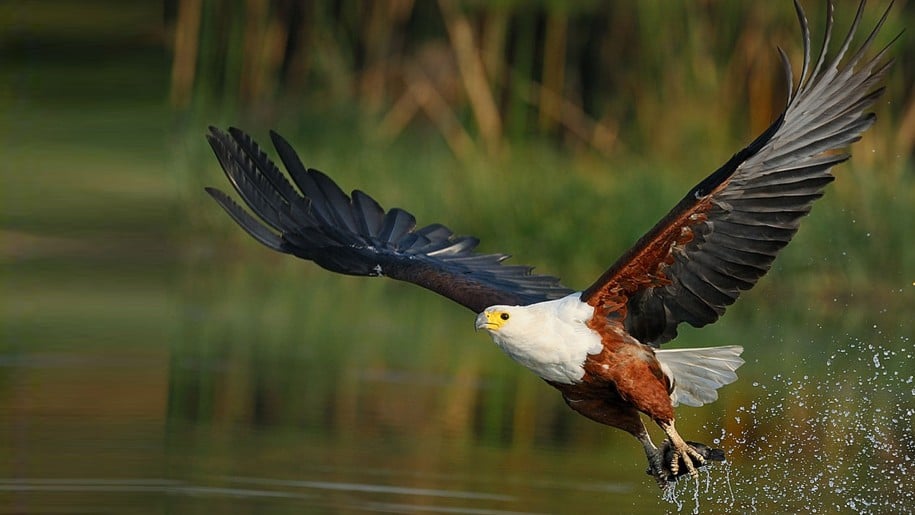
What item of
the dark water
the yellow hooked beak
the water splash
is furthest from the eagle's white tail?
the yellow hooked beak

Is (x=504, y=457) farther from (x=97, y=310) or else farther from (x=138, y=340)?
(x=97, y=310)

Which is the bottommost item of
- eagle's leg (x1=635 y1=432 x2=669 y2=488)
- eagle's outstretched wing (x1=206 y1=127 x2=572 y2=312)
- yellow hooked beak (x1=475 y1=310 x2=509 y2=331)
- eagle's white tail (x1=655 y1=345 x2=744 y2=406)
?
eagle's leg (x1=635 y1=432 x2=669 y2=488)

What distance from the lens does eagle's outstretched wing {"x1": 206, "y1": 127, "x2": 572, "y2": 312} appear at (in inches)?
347

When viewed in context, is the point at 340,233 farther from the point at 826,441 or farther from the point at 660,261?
the point at 826,441

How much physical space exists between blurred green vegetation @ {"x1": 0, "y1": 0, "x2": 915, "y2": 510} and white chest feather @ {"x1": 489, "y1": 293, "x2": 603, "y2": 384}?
3.56ft

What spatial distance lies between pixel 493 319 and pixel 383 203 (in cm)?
782

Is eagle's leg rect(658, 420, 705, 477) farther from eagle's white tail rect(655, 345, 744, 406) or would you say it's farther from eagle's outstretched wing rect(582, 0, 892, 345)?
eagle's outstretched wing rect(582, 0, 892, 345)

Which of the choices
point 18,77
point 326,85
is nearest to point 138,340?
point 18,77

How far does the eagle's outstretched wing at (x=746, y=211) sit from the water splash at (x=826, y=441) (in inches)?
44.7

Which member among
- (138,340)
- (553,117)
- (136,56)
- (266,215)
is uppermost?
(553,117)

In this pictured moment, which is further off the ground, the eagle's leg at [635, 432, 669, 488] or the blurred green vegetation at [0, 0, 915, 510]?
the blurred green vegetation at [0, 0, 915, 510]

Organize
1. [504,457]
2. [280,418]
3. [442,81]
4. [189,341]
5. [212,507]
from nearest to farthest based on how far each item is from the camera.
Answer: [212,507], [504,457], [280,418], [189,341], [442,81]

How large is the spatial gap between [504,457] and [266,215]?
200cm

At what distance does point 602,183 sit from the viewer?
16109 mm
